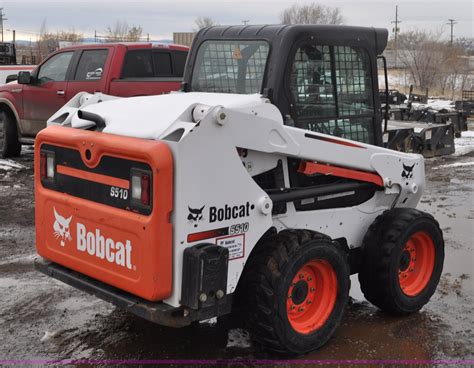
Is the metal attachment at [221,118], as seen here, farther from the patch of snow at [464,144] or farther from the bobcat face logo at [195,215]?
the patch of snow at [464,144]

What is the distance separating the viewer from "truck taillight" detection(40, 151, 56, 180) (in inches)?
171

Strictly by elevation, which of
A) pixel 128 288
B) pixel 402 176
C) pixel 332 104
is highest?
pixel 332 104

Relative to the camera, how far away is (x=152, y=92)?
9.92 m

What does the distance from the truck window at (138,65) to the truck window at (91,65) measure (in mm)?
376

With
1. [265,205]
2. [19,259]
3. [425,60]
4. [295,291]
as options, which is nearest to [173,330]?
[295,291]

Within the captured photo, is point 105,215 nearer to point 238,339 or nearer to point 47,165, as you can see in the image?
point 47,165

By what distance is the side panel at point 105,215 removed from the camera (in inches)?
141

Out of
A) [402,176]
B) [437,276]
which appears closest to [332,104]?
[402,176]

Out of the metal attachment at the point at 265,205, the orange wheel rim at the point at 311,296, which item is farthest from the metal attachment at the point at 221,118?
the orange wheel rim at the point at 311,296

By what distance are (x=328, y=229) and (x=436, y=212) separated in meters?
4.52

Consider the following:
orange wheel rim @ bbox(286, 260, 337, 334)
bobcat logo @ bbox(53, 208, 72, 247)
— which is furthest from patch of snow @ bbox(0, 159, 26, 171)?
orange wheel rim @ bbox(286, 260, 337, 334)

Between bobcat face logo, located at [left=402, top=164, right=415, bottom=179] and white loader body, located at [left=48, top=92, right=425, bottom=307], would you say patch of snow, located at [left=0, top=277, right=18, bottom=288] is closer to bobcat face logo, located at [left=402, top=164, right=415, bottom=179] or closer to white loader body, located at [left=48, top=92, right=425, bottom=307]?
white loader body, located at [left=48, top=92, right=425, bottom=307]

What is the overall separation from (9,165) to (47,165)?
7.73 metres

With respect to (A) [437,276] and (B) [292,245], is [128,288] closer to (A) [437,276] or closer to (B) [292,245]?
(B) [292,245]
